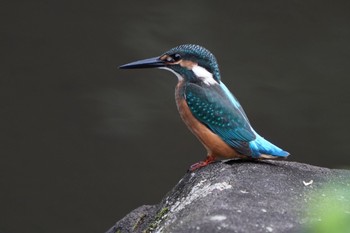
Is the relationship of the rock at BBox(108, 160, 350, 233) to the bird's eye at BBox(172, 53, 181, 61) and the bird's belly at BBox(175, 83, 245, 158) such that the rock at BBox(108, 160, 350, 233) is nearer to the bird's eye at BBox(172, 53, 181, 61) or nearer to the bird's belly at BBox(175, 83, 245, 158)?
the bird's belly at BBox(175, 83, 245, 158)

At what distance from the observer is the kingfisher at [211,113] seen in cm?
228

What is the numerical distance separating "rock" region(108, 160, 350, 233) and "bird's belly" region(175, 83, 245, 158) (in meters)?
0.05

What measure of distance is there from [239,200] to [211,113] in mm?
587

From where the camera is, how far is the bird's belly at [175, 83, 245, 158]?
91.7 inches

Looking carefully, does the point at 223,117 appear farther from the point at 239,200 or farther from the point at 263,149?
the point at 239,200

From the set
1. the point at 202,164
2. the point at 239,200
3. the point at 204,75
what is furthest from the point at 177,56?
the point at 239,200

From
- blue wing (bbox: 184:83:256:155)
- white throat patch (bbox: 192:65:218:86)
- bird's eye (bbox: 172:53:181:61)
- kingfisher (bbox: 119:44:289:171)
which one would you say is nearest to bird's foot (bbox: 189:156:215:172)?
kingfisher (bbox: 119:44:289:171)

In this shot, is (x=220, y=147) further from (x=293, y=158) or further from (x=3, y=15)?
(x=3, y=15)

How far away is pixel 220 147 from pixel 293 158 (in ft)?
10.0

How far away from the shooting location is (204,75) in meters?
2.43

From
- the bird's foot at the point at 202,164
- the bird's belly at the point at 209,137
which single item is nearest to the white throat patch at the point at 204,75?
the bird's belly at the point at 209,137

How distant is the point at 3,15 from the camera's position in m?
6.04

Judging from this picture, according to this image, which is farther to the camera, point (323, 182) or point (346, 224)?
point (323, 182)

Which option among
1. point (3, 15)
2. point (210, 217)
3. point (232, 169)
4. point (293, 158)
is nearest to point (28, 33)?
point (3, 15)
